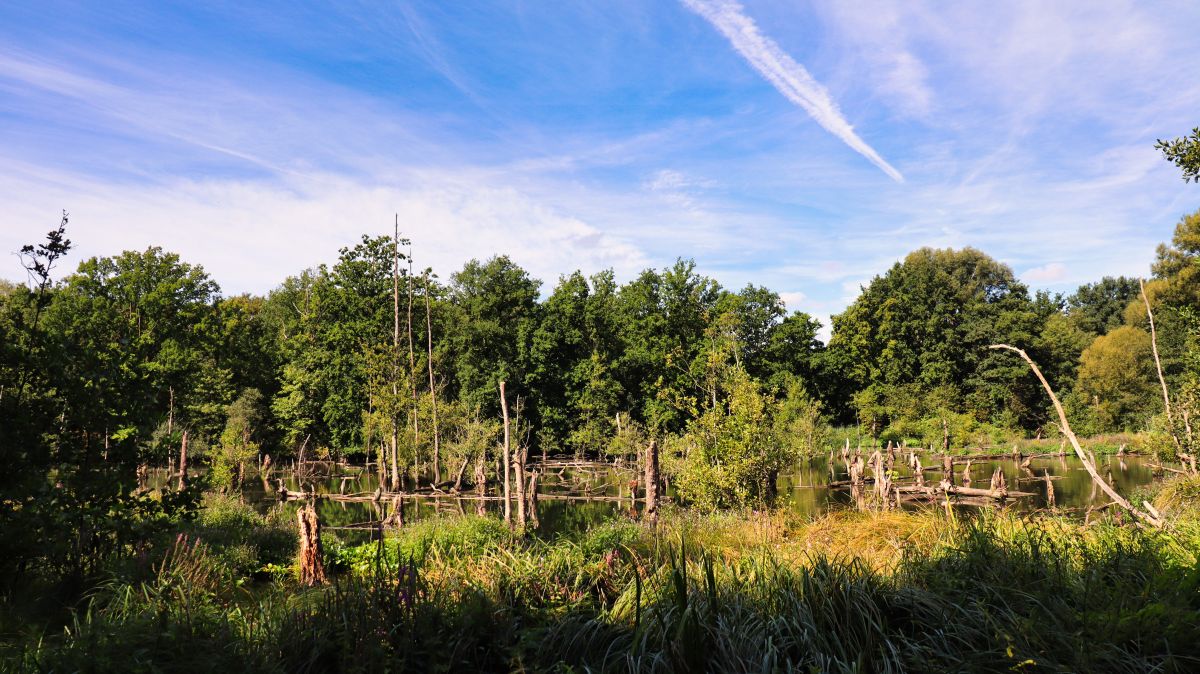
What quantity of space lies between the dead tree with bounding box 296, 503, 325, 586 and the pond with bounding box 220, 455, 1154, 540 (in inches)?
148

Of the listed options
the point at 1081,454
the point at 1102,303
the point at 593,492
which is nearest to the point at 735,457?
the point at 1081,454

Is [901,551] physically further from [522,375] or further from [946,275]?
[946,275]

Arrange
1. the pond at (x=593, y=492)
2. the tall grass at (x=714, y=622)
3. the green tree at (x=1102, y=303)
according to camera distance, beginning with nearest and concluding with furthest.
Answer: the tall grass at (x=714, y=622) < the pond at (x=593, y=492) < the green tree at (x=1102, y=303)

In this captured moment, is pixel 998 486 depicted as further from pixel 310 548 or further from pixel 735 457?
pixel 310 548

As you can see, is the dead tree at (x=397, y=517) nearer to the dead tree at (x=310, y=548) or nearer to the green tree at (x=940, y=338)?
the dead tree at (x=310, y=548)

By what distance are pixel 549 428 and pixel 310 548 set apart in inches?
1262

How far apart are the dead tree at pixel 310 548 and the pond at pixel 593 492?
375 cm

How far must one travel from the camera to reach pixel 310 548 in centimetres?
1205

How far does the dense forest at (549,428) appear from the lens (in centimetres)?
432

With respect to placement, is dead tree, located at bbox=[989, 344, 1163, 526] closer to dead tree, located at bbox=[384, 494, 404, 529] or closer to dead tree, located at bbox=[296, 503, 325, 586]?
dead tree, located at bbox=[296, 503, 325, 586]

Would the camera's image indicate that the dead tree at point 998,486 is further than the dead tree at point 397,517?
Yes

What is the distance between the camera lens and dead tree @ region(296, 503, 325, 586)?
11.9 meters

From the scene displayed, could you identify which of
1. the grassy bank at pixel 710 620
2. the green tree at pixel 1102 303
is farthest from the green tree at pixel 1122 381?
the grassy bank at pixel 710 620

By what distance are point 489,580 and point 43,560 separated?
197 inches
